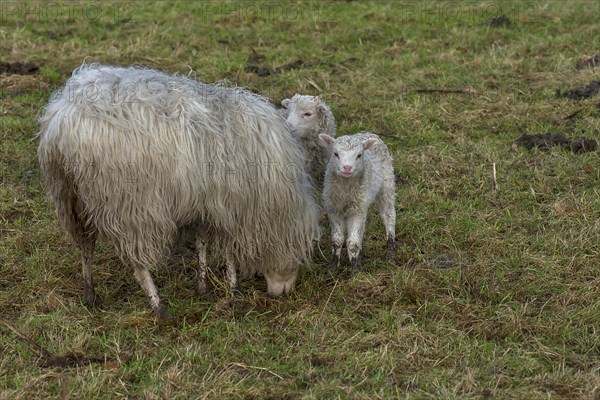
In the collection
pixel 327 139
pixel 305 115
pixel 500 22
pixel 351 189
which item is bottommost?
pixel 500 22

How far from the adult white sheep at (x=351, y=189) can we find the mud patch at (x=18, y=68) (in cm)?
459

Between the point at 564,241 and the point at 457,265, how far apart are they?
798 mm

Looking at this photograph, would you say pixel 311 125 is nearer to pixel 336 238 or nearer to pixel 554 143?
pixel 336 238

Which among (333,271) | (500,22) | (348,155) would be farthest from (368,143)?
(500,22)

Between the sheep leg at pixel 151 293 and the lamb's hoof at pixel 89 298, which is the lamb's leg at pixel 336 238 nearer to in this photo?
the sheep leg at pixel 151 293

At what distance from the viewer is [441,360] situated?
15.6 ft

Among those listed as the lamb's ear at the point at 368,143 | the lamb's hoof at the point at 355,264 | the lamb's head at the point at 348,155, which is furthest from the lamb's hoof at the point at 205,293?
the lamb's ear at the point at 368,143

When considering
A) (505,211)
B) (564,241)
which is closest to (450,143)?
(505,211)

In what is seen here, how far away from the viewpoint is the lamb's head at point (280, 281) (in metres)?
5.67

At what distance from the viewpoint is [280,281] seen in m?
5.70

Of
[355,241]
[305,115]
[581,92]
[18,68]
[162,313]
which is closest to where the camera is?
[162,313]

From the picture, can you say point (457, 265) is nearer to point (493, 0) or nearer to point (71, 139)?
point (71, 139)

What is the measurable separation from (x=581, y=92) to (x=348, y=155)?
398 cm

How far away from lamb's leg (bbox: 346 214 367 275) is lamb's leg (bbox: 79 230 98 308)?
170 cm
